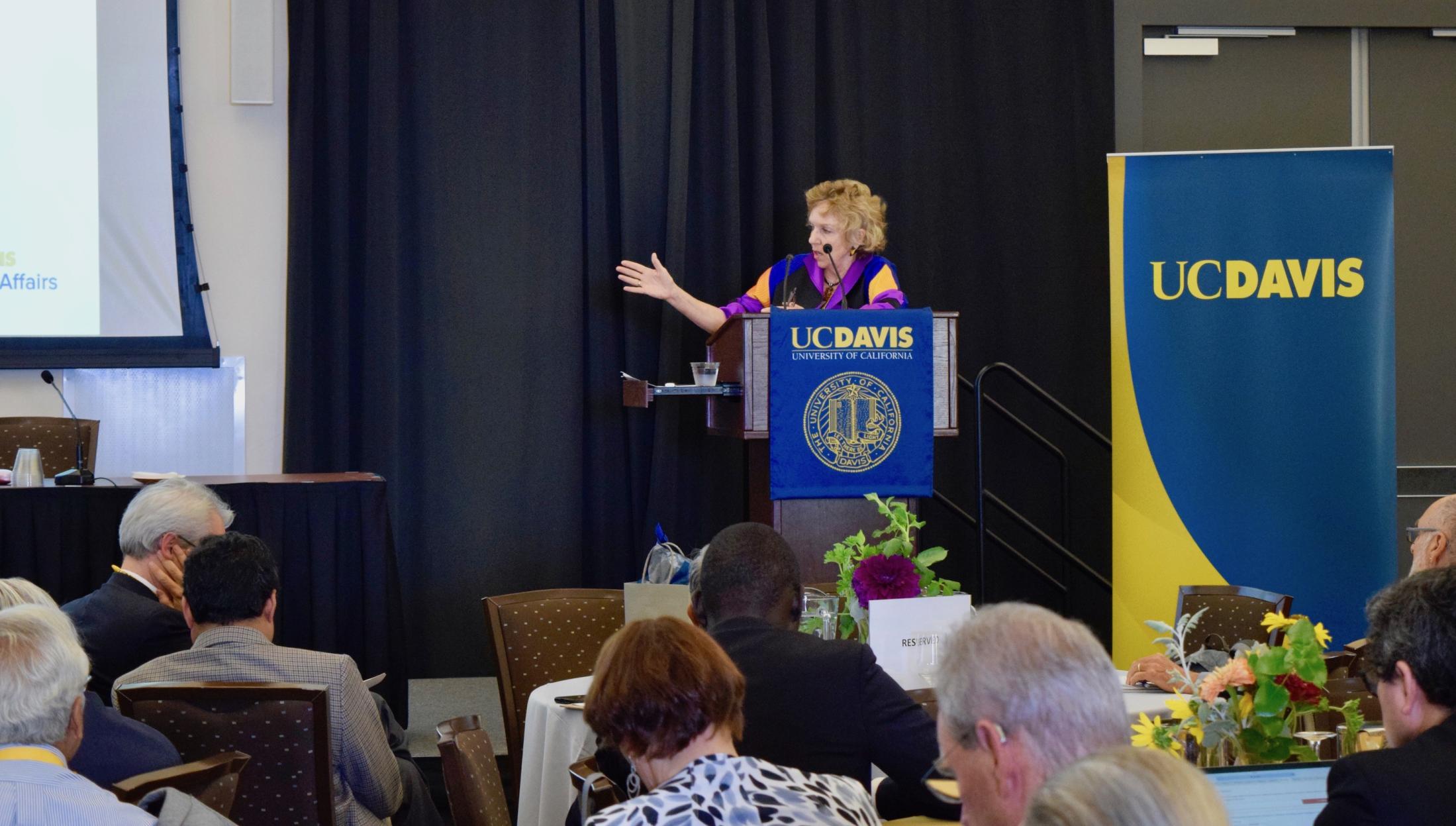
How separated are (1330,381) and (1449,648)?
4042 mm

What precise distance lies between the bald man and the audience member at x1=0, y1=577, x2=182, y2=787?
2504 mm

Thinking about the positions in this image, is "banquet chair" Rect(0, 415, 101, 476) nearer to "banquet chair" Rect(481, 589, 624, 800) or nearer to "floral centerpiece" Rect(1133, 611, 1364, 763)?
"banquet chair" Rect(481, 589, 624, 800)

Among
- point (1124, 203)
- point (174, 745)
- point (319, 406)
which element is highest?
point (1124, 203)

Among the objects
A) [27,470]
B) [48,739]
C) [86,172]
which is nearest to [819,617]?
[48,739]

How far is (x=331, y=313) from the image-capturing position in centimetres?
570

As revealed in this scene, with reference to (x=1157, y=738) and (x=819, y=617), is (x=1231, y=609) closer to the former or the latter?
(x=819, y=617)

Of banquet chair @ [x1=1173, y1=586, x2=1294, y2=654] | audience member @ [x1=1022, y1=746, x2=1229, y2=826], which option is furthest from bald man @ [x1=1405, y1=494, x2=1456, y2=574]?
audience member @ [x1=1022, y1=746, x2=1229, y2=826]

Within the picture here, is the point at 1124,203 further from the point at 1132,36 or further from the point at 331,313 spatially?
the point at 331,313

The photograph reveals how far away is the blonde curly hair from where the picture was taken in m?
4.96

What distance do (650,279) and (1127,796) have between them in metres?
4.58

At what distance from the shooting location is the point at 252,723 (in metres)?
2.34

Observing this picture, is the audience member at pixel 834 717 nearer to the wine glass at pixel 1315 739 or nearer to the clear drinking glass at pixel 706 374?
the wine glass at pixel 1315 739

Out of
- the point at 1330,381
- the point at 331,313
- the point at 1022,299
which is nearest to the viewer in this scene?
the point at 1330,381

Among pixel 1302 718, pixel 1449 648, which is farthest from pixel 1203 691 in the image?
pixel 1302 718
